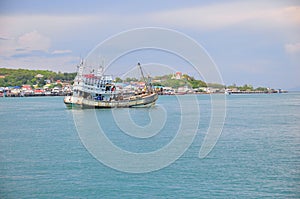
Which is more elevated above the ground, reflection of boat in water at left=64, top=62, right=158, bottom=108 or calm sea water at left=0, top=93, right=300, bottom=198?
reflection of boat in water at left=64, top=62, right=158, bottom=108

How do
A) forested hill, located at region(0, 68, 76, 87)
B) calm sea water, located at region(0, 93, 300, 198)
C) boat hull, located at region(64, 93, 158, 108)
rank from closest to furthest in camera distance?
1. calm sea water, located at region(0, 93, 300, 198)
2. boat hull, located at region(64, 93, 158, 108)
3. forested hill, located at region(0, 68, 76, 87)

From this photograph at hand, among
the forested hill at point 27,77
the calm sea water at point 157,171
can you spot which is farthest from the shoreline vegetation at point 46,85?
the calm sea water at point 157,171

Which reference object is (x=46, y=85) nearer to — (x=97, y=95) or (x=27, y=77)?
(x=27, y=77)

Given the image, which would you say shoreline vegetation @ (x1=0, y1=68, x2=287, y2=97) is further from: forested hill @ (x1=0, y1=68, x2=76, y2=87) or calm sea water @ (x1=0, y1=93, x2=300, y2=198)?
calm sea water @ (x1=0, y1=93, x2=300, y2=198)

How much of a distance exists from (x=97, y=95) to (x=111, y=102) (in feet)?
5.19

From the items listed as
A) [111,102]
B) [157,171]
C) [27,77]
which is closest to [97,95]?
[111,102]

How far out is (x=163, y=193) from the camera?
515 inches

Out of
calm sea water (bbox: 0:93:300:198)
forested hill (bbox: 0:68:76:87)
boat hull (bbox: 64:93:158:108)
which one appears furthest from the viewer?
forested hill (bbox: 0:68:76:87)

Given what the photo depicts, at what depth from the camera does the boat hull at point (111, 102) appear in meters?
40.8

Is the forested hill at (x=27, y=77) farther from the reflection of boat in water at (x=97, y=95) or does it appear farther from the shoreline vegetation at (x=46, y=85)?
the reflection of boat in water at (x=97, y=95)

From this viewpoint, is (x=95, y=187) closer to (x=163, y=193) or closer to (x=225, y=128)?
(x=163, y=193)

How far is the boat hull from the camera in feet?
134

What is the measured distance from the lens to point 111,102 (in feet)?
138

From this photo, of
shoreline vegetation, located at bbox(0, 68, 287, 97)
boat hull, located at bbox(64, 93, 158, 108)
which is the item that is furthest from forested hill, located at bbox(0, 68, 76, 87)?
boat hull, located at bbox(64, 93, 158, 108)
